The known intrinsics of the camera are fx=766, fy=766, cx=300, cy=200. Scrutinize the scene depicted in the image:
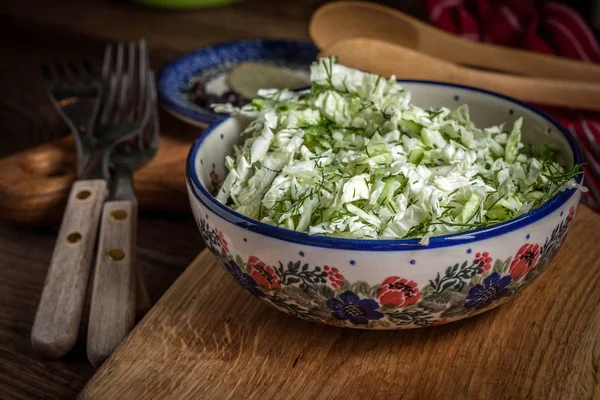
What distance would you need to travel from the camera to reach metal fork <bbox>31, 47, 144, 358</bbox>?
1040 millimetres

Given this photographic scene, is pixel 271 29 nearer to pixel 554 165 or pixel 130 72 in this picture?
pixel 130 72

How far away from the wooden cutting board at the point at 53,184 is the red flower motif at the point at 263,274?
52cm

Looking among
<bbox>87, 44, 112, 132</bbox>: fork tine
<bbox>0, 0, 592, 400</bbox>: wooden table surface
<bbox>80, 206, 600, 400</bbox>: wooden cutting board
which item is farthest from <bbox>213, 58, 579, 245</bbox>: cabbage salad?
<bbox>87, 44, 112, 132</bbox>: fork tine

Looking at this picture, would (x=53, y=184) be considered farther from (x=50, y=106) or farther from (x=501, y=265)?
(x=501, y=265)

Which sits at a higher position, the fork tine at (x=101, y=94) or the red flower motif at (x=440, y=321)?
the red flower motif at (x=440, y=321)

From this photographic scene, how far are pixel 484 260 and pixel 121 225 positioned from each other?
23.5 inches

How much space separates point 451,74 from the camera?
1.50 m

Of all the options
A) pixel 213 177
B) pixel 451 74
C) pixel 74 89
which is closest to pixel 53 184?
pixel 74 89

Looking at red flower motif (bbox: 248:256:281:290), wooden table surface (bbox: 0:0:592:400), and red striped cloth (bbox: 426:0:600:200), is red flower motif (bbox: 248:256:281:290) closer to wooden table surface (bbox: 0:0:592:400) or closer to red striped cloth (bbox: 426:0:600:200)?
wooden table surface (bbox: 0:0:592:400)

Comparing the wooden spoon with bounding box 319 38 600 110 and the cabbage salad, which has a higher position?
the cabbage salad

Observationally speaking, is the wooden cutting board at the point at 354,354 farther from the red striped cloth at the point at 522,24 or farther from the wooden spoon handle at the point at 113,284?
the red striped cloth at the point at 522,24

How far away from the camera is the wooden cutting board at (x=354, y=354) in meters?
0.91

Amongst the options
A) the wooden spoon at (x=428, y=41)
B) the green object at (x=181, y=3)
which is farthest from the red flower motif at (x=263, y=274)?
the green object at (x=181, y=3)

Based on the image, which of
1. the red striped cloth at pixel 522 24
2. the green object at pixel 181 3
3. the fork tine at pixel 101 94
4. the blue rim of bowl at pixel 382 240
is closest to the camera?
the blue rim of bowl at pixel 382 240
